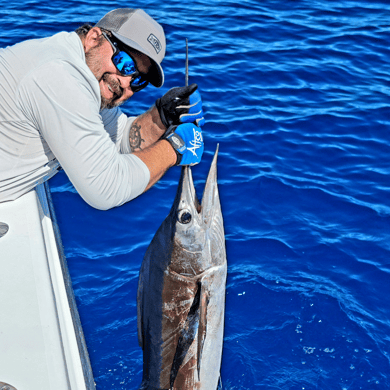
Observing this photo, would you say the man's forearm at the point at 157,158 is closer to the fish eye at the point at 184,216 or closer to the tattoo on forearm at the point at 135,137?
the fish eye at the point at 184,216

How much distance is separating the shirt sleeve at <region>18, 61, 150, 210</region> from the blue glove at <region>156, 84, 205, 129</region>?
745 mm

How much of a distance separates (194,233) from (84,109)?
0.75 m

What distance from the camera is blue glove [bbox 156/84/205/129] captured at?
2.89m

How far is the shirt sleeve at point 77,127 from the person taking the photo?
2.00m

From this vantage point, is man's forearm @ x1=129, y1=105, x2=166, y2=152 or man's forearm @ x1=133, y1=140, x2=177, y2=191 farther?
man's forearm @ x1=129, y1=105, x2=166, y2=152

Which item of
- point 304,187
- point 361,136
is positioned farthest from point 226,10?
point 304,187

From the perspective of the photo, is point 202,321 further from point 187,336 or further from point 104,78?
point 104,78

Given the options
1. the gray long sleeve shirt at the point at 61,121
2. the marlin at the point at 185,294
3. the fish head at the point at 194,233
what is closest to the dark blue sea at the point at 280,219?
the marlin at the point at 185,294

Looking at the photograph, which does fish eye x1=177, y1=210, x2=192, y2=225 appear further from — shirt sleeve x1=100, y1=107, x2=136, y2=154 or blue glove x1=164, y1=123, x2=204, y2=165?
shirt sleeve x1=100, y1=107, x2=136, y2=154

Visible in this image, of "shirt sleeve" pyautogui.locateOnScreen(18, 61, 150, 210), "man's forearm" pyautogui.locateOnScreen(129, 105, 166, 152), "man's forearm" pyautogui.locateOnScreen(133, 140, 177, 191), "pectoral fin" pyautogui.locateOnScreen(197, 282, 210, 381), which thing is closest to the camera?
"shirt sleeve" pyautogui.locateOnScreen(18, 61, 150, 210)

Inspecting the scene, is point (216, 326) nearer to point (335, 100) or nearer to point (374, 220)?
point (374, 220)

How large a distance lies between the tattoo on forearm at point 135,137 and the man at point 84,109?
45cm

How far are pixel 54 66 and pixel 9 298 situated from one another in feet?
3.60

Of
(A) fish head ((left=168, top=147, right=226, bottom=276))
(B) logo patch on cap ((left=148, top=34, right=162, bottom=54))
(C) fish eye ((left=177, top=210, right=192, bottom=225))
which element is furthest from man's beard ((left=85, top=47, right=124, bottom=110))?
(C) fish eye ((left=177, top=210, right=192, bottom=225))
